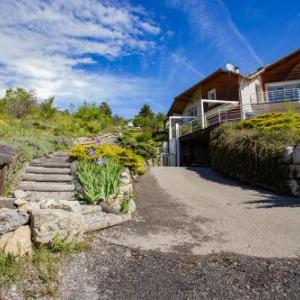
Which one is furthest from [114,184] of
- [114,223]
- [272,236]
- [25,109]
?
[25,109]

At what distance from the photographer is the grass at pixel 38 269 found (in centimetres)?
392

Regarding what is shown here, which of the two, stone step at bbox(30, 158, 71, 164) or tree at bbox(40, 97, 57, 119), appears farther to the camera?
tree at bbox(40, 97, 57, 119)

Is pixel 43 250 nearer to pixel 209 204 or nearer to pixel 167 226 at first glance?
pixel 167 226

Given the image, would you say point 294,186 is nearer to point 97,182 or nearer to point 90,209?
point 97,182

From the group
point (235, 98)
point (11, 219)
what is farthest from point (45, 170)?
point (235, 98)

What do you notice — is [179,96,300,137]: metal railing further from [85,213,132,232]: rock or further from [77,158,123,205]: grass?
[85,213,132,232]: rock

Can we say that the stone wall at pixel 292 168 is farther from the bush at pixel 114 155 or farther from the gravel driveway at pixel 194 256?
the bush at pixel 114 155

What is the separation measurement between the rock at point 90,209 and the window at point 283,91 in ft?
63.9

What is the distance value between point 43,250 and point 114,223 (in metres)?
1.84

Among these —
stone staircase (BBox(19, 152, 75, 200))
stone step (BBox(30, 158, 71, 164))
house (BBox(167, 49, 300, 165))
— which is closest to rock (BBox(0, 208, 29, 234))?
stone staircase (BBox(19, 152, 75, 200))

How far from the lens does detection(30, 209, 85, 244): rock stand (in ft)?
15.5

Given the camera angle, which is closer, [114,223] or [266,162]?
[114,223]

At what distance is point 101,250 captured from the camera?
16.8ft

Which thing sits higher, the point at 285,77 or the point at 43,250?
the point at 285,77
